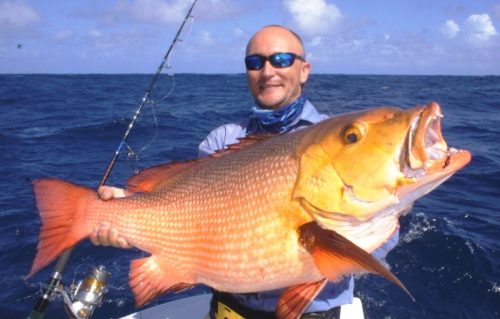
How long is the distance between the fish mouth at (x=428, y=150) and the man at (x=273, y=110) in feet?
4.71

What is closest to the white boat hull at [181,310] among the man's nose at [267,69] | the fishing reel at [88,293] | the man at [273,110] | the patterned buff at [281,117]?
the fishing reel at [88,293]

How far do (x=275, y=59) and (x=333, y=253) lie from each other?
1.95 m

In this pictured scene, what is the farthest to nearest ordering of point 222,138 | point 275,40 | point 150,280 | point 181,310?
1. point 181,310
2. point 222,138
3. point 275,40
4. point 150,280

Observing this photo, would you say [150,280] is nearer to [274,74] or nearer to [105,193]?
[105,193]

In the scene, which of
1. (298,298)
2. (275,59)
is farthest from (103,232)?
(275,59)

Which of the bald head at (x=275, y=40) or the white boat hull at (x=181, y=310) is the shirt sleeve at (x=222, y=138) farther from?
the white boat hull at (x=181, y=310)

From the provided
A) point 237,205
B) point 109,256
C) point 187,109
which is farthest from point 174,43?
point 187,109

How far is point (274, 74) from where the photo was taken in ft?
11.3

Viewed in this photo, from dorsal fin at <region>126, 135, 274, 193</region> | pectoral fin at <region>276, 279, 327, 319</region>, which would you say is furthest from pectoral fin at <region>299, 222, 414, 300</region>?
dorsal fin at <region>126, 135, 274, 193</region>

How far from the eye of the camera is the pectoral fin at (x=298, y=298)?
230cm

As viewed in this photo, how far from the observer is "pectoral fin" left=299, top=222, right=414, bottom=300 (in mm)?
1864

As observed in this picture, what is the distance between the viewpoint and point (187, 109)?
21.9 meters

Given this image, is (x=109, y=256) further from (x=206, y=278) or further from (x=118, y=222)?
(x=206, y=278)

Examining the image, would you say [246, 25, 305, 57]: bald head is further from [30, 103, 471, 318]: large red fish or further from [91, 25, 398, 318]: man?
[30, 103, 471, 318]: large red fish
